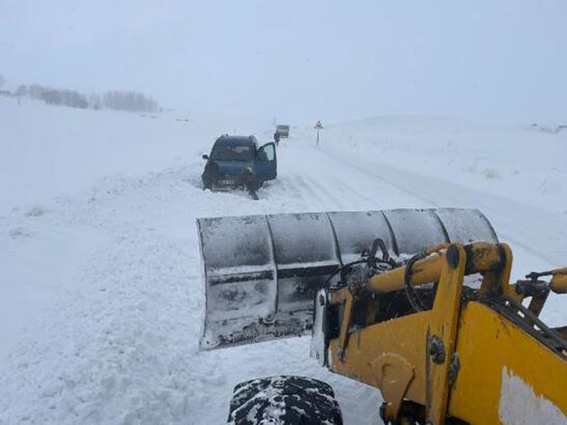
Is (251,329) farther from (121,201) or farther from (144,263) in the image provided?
(121,201)

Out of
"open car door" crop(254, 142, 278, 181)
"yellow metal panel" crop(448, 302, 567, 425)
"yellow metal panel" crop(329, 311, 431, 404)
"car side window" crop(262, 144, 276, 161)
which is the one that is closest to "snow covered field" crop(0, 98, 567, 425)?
"open car door" crop(254, 142, 278, 181)

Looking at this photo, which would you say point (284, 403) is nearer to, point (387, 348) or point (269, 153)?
point (387, 348)

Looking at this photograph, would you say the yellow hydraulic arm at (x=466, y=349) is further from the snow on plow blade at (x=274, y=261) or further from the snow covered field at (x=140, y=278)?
the snow covered field at (x=140, y=278)

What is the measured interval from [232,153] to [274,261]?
38.0 ft

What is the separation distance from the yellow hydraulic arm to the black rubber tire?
31 cm

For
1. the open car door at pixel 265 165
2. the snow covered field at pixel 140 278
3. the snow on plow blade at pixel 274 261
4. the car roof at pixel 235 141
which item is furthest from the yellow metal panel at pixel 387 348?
the car roof at pixel 235 141

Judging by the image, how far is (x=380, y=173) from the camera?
18375 millimetres

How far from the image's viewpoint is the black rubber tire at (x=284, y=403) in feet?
7.49

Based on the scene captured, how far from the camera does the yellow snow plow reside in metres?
1.81

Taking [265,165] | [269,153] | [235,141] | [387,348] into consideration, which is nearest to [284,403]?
[387,348]

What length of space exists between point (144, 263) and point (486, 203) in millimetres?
8790

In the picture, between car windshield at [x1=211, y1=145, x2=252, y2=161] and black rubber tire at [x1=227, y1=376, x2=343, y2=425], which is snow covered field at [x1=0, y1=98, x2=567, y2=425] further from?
black rubber tire at [x1=227, y1=376, x2=343, y2=425]

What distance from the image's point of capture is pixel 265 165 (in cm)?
1487

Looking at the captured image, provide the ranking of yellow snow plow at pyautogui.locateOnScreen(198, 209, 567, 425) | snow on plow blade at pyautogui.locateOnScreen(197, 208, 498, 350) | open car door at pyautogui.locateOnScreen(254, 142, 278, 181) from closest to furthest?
1. yellow snow plow at pyautogui.locateOnScreen(198, 209, 567, 425)
2. snow on plow blade at pyautogui.locateOnScreen(197, 208, 498, 350)
3. open car door at pyautogui.locateOnScreen(254, 142, 278, 181)
